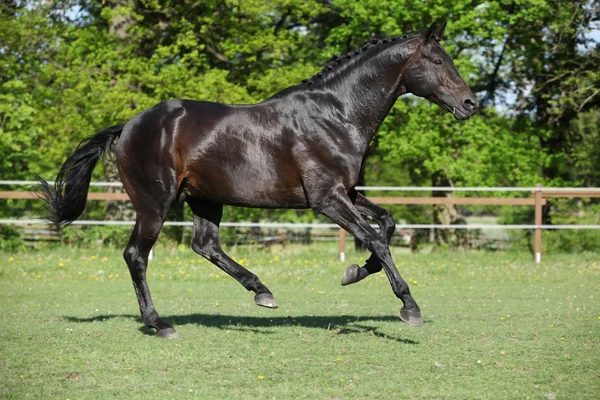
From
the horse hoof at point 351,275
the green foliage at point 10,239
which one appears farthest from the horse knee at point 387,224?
the green foliage at point 10,239

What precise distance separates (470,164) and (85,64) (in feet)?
36.5

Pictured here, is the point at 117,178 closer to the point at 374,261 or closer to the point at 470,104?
the point at 374,261

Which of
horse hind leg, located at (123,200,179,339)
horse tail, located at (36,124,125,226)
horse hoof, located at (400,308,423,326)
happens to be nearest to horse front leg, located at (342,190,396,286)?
horse hoof, located at (400,308,423,326)

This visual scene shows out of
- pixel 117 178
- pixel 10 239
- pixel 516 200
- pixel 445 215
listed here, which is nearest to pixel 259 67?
pixel 117 178

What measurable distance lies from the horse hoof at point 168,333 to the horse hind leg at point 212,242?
30.7 inches

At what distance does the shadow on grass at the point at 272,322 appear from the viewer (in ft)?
24.5

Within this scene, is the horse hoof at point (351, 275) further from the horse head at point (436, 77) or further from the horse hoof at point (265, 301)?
the horse head at point (436, 77)

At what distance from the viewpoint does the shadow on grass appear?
7465mm

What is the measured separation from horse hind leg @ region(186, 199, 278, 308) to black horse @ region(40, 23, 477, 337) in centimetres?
4

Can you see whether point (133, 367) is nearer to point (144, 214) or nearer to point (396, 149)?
point (144, 214)

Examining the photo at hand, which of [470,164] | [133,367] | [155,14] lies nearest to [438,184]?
[470,164]

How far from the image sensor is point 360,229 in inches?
263

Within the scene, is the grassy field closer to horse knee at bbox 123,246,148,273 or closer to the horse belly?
horse knee at bbox 123,246,148,273

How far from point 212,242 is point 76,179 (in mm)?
1636
